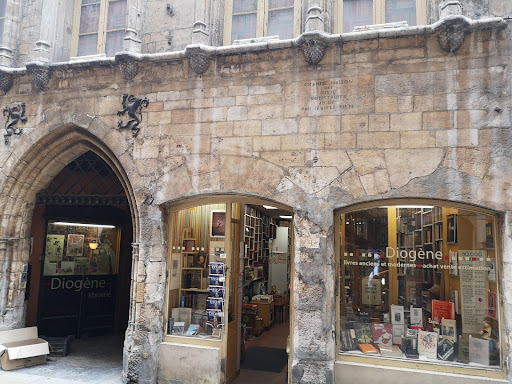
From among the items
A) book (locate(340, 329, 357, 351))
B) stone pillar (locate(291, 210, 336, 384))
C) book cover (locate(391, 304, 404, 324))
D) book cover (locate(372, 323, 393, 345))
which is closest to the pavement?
stone pillar (locate(291, 210, 336, 384))

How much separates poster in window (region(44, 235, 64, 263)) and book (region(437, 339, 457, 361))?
6.36 metres

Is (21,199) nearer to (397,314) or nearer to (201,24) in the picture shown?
(201,24)

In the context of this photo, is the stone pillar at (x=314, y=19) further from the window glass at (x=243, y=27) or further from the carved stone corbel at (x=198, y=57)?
the carved stone corbel at (x=198, y=57)

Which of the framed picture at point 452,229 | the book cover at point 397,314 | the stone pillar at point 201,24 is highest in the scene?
the stone pillar at point 201,24

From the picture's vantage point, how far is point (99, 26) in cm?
627

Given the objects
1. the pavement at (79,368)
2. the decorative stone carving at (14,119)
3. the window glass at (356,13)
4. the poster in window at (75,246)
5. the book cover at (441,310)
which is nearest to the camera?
the book cover at (441,310)

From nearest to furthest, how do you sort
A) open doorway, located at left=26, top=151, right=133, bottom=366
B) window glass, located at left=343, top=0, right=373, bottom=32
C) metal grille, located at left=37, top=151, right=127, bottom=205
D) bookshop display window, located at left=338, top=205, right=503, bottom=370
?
bookshop display window, located at left=338, top=205, right=503, bottom=370
window glass, located at left=343, top=0, right=373, bottom=32
open doorway, located at left=26, top=151, right=133, bottom=366
metal grille, located at left=37, top=151, right=127, bottom=205

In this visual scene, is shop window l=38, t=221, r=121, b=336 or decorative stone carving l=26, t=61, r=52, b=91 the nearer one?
decorative stone carving l=26, t=61, r=52, b=91

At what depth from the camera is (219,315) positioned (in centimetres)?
537

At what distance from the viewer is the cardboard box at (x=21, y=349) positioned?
5645 millimetres

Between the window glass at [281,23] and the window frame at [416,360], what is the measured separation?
8.00ft

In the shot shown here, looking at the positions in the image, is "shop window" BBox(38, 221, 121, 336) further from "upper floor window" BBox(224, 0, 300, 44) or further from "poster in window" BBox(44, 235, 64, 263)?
"upper floor window" BBox(224, 0, 300, 44)

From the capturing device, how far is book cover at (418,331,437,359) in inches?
177

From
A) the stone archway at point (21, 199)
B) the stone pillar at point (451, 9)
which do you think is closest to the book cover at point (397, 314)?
the stone pillar at point (451, 9)
